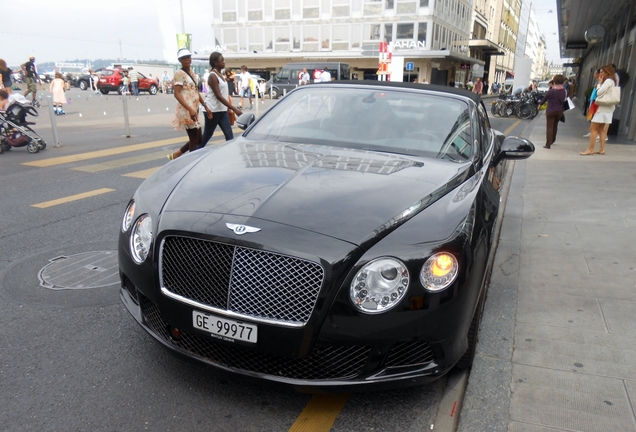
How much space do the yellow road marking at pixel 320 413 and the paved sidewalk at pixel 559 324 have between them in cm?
62

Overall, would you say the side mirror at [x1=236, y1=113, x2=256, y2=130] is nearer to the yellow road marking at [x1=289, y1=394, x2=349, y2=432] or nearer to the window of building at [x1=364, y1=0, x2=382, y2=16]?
the yellow road marking at [x1=289, y1=394, x2=349, y2=432]

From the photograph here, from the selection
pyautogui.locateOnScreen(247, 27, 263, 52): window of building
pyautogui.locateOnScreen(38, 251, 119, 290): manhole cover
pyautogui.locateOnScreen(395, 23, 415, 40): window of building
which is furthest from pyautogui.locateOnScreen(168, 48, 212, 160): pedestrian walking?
pyautogui.locateOnScreen(247, 27, 263, 52): window of building

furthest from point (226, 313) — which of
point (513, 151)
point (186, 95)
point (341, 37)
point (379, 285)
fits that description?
point (341, 37)

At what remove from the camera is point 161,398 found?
2.66m

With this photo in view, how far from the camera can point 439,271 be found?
2383 millimetres

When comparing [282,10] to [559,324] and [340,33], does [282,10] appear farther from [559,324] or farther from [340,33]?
[559,324]

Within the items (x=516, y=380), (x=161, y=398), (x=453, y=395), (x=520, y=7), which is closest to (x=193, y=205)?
(x=161, y=398)

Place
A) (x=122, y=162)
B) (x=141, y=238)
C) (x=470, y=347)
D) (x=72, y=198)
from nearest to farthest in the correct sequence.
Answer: (x=141, y=238) < (x=470, y=347) < (x=72, y=198) < (x=122, y=162)

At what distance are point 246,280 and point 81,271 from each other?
2498mm

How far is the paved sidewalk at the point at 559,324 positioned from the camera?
2602mm

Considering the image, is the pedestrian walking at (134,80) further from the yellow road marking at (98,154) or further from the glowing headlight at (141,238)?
the glowing headlight at (141,238)

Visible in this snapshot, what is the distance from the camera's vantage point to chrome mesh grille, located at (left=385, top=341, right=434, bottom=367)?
238 cm

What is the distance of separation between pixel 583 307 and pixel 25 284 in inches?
166

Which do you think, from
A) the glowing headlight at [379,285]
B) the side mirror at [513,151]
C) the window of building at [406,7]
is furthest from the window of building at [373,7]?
the glowing headlight at [379,285]
